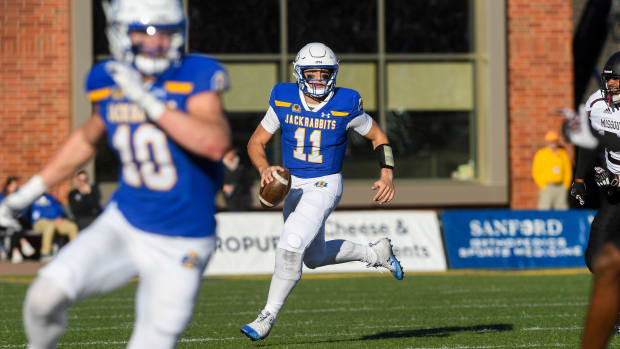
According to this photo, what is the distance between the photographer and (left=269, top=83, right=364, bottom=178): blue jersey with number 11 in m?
7.72

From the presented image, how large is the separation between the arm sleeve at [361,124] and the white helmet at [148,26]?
10.9ft

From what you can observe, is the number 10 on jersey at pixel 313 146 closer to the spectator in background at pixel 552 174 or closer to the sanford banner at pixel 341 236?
the sanford banner at pixel 341 236

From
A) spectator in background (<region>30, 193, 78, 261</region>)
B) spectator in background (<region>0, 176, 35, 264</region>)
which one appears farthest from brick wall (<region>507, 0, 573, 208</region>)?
spectator in background (<region>0, 176, 35, 264</region>)

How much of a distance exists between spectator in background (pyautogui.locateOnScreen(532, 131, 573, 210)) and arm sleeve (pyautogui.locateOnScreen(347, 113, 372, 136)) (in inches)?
384

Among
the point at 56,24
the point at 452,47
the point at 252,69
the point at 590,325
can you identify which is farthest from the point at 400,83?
the point at 590,325

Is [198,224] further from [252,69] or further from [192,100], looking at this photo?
[252,69]

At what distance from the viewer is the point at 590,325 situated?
505 cm

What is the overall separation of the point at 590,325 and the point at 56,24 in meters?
13.6

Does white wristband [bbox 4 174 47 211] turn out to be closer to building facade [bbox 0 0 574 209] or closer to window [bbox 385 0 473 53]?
building facade [bbox 0 0 574 209]

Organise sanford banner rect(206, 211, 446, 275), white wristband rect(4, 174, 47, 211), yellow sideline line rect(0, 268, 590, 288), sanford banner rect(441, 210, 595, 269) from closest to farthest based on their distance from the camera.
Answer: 1. white wristband rect(4, 174, 47, 211)
2. yellow sideline line rect(0, 268, 590, 288)
3. sanford banner rect(206, 211, 446, 275)
4. sanford banner rect(441, 210, 595, 269)

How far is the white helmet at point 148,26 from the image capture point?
14.8ft

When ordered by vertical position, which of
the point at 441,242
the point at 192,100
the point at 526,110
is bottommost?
the point at 441,242

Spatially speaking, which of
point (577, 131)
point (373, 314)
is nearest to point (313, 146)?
point (373, 314)

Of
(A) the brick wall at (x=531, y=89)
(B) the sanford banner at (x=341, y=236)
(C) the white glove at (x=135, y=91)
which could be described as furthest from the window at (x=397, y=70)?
(C) the white glove at (x=135, y=91)
